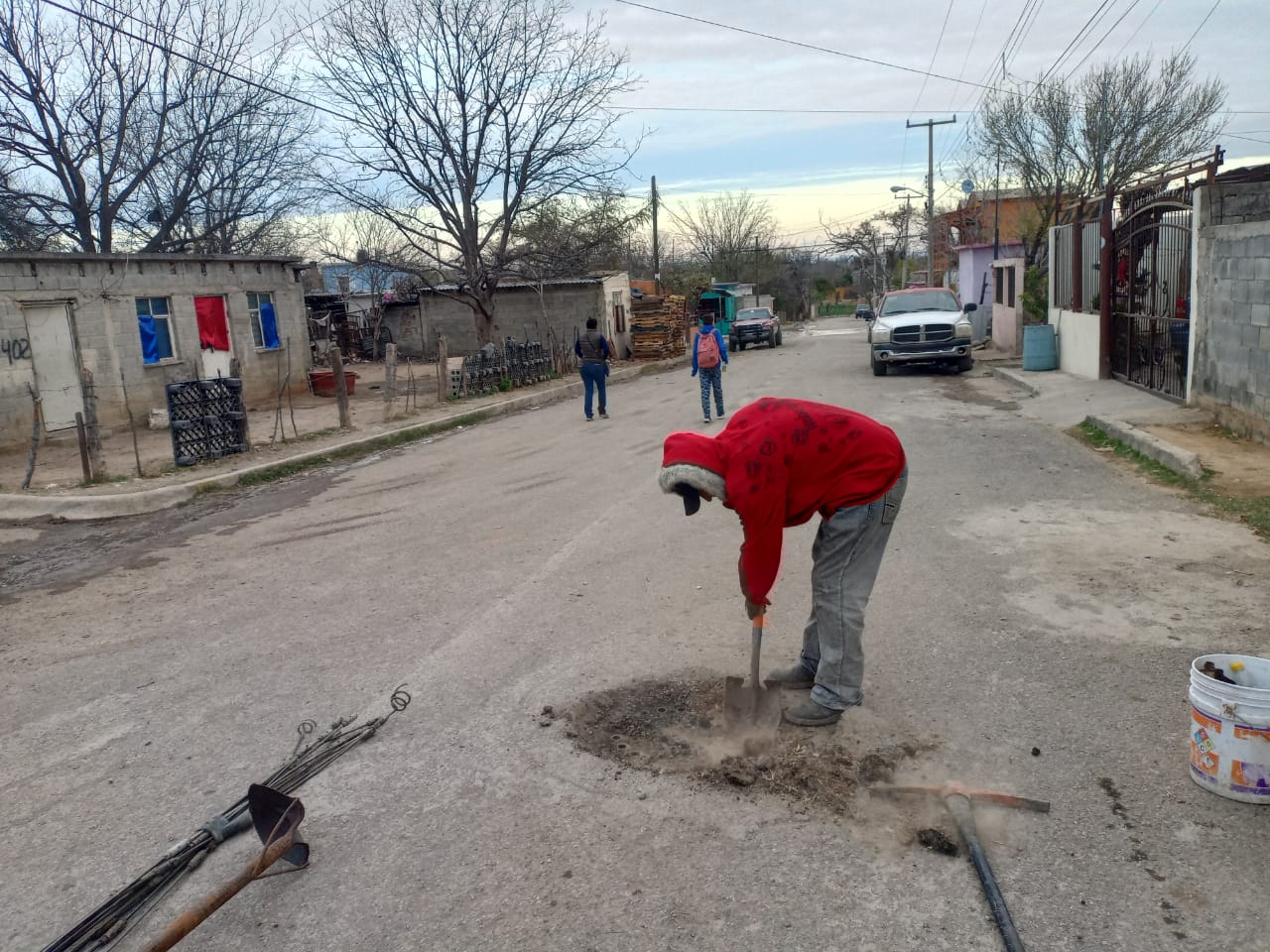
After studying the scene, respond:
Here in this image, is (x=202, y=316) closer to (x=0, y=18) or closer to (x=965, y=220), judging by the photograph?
(x=0, y=18)

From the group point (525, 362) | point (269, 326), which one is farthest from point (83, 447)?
point (525, 362)

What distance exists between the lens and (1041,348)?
18.8 metres

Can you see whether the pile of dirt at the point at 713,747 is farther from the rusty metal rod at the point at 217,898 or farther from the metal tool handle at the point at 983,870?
the rusty metal rod at the point at 217,898

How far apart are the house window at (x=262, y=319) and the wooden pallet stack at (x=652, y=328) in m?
12.7

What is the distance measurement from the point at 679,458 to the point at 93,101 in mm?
25488

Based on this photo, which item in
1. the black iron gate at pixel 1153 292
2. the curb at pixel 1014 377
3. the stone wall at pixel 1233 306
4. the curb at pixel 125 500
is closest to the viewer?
the stone wall at pixel 1233 306

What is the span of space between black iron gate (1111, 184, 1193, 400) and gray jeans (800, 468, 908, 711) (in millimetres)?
10324

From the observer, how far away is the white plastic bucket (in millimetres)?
3314

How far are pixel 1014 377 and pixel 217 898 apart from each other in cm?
1789

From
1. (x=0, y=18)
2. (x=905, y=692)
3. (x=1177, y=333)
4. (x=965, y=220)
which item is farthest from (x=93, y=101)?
(x=965, y=220)

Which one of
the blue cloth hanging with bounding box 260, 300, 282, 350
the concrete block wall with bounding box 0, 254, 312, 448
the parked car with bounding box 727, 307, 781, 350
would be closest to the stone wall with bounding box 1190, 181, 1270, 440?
the concrete block wall with bounding box 0, 254, 312, 448

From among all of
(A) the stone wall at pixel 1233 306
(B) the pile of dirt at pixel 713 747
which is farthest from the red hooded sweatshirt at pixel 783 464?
(A) the stone wall at pixel 1233 306

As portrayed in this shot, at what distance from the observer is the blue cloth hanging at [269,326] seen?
886 inches

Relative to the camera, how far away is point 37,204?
24172 mm
